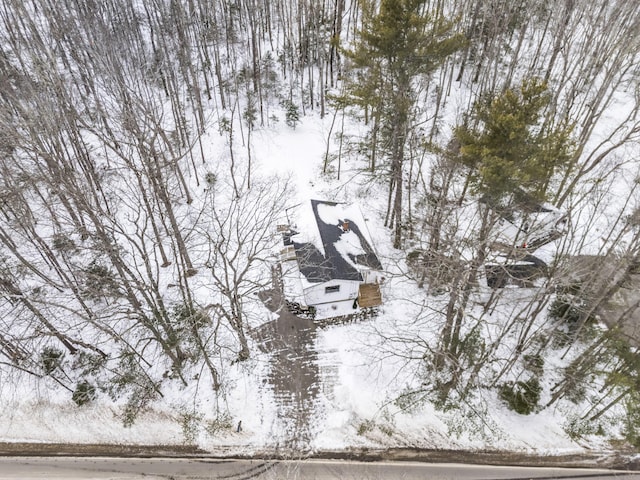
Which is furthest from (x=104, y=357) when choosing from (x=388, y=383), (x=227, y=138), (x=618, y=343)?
(x=618, y=343)

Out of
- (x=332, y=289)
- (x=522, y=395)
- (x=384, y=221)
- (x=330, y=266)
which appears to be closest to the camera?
(x=522, y=395)

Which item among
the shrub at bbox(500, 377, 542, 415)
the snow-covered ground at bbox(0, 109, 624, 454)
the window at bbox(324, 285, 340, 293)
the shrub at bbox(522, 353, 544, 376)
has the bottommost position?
the snow-covered ground at bbox(0, 109, 624, 454)

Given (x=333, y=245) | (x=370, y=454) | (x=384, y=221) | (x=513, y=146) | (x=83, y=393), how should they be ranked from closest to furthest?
(x=513, y=146), (x=370, y=454), (x=83, y=393), (x=333, y=245), (x=384, y=221)

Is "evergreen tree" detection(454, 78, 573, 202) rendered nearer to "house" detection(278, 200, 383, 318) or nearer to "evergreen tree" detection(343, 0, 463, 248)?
"evergreen tree" detection(343, 0, 463, 248)

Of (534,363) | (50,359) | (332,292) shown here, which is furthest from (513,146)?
(50,359)

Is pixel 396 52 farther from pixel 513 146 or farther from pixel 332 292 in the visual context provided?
pixel 332 292

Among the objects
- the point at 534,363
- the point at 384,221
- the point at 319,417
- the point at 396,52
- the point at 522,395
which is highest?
the point at 396,52

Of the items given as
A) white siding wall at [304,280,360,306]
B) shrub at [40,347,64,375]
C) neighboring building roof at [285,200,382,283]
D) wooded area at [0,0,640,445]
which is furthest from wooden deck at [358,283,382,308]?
shrub at [40,347,64,375]
